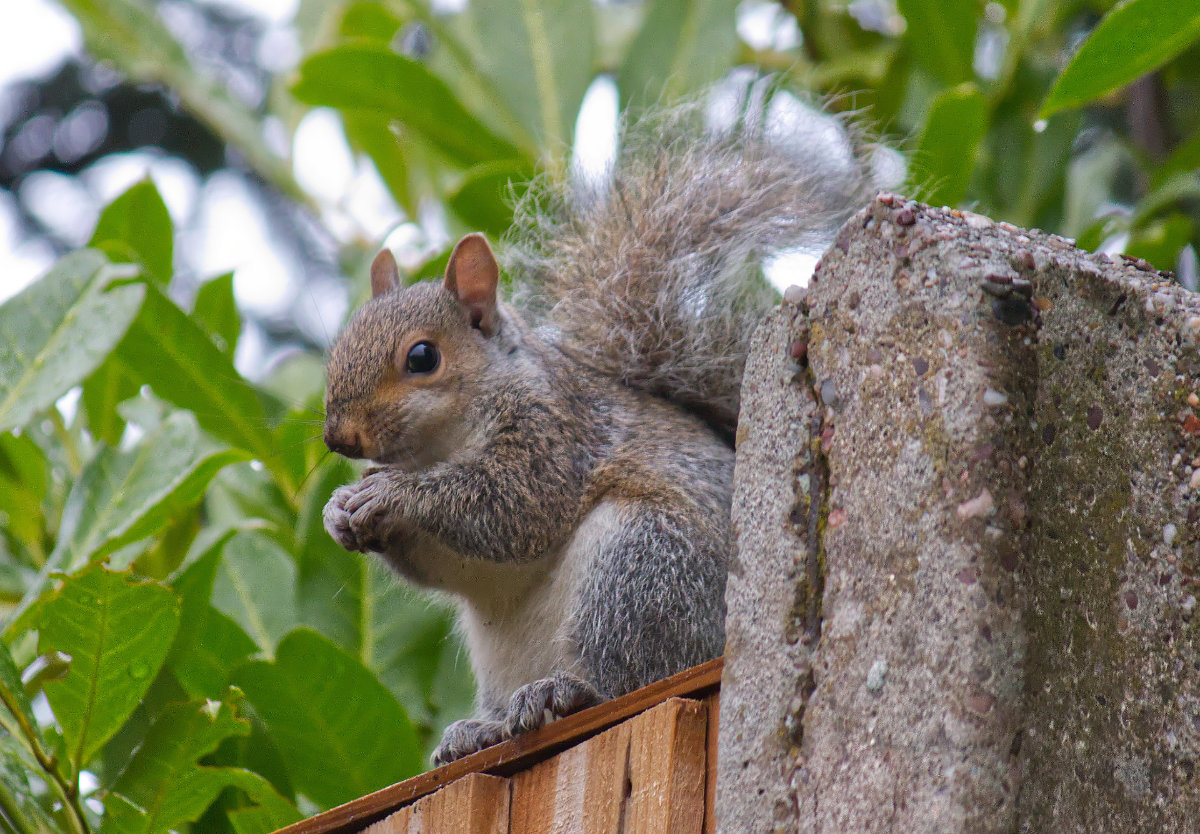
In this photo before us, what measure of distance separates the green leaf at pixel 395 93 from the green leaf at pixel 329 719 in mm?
1135

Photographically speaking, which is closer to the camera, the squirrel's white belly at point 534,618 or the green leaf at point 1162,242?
the squirrel's white belly at point 534,618

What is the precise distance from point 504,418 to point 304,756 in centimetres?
59

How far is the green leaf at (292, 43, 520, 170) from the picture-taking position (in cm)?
255

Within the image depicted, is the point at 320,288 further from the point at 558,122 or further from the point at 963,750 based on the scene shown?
the point at 963,750

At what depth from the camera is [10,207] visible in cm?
545

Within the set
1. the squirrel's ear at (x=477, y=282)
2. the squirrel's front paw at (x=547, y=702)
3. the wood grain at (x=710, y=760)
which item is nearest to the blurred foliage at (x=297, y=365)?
the squirrel's ear at (x=477, y=282)

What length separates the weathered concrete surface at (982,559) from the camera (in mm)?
1040

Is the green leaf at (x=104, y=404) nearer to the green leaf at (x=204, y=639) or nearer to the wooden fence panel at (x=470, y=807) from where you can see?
the green leaf at (x=204, y=639)

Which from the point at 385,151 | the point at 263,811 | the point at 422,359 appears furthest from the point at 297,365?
the point at 263,811

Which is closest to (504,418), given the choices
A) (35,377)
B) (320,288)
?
(35,377)

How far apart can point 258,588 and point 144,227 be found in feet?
2.63

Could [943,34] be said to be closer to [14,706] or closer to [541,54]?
[541,54]

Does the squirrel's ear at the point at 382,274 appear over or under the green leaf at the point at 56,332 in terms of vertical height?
over

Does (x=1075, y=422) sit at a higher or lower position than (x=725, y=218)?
lower
